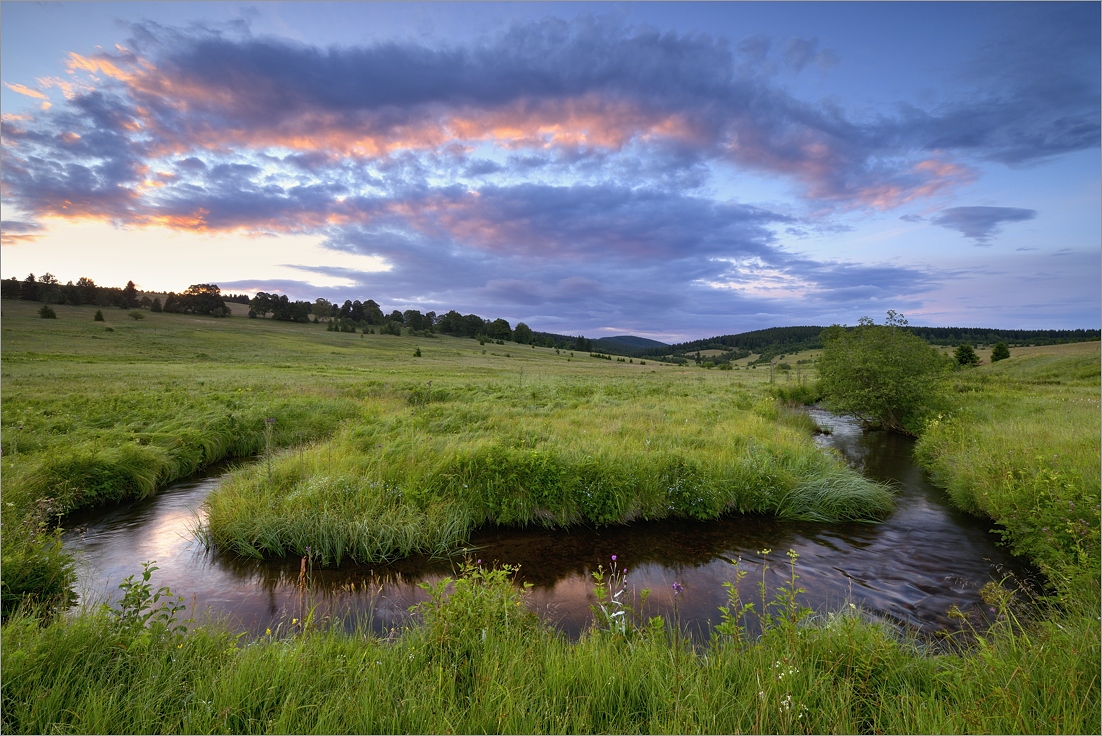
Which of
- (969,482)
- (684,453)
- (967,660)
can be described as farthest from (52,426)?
(969,482)

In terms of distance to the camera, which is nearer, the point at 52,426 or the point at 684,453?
the point at 684,453

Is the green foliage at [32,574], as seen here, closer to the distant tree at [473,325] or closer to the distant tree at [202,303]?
the distant tree at [202,303]

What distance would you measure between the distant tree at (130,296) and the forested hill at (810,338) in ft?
445

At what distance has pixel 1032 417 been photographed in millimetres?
16281

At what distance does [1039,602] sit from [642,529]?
20.5 feet

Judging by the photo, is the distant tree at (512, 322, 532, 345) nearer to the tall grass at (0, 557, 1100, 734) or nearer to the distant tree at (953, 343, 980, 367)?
the distant tree at (953, 343, 980, 367)

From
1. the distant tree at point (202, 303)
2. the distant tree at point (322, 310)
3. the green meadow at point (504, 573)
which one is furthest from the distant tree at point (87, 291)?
the green meadow at point (504, 573)

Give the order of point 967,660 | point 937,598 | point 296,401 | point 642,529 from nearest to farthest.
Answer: point 967,660, point 937,598, point 642,529, point 296,401

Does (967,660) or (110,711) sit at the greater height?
(967,660)

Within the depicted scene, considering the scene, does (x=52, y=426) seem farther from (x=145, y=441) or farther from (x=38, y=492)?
(x=38, y=492)

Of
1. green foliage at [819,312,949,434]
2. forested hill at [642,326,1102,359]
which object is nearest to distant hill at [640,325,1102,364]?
forested hill at [642,326,1102,359]

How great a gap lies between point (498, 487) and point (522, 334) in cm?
12154

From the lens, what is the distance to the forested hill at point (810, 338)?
103125mm

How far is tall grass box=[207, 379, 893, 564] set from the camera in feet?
28.6
